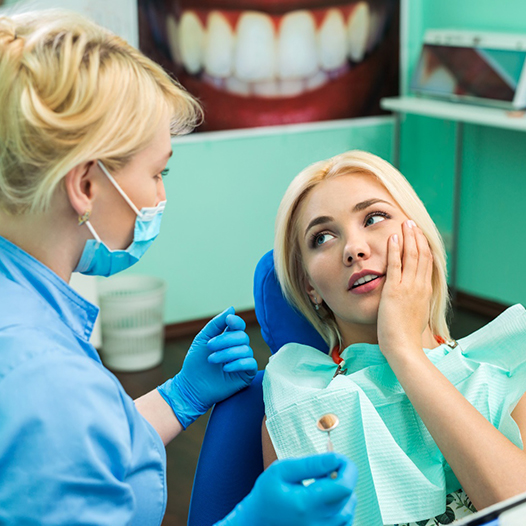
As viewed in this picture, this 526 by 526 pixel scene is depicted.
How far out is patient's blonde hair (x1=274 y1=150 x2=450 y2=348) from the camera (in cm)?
150

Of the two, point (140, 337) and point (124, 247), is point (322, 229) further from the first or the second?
point (140, 337)

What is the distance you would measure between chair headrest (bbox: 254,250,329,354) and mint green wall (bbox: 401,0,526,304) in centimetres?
249

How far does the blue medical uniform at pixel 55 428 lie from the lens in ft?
3.03

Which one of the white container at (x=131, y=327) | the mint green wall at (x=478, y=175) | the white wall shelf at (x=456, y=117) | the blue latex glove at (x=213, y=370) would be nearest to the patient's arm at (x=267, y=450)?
the blue latex glove at (x=213, y=370)

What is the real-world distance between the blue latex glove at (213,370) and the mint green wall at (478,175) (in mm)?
2654

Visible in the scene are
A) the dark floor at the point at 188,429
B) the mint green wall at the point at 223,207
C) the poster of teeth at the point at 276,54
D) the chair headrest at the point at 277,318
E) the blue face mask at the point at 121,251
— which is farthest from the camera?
the mint green wall at the point at 223,207

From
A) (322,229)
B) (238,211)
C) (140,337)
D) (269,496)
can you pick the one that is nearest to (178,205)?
(238,211)

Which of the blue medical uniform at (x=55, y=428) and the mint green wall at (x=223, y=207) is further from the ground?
the blue medical uniform at (x=55, y=428)

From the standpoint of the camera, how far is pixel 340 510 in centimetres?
97

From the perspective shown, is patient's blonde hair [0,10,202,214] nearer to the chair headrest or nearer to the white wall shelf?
the chair headrest

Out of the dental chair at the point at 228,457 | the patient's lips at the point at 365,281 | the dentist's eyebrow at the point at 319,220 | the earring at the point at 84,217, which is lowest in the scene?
the dental chair at the point at 228,457

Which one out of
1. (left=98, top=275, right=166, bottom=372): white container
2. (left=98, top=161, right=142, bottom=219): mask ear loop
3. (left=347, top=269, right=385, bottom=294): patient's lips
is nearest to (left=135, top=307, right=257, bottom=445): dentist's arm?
(left=347, top=269, right=385, bottom=294): patient's lips

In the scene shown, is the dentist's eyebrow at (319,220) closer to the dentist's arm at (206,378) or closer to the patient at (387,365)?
the patient at (387,365)

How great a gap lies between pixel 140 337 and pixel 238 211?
84cm
